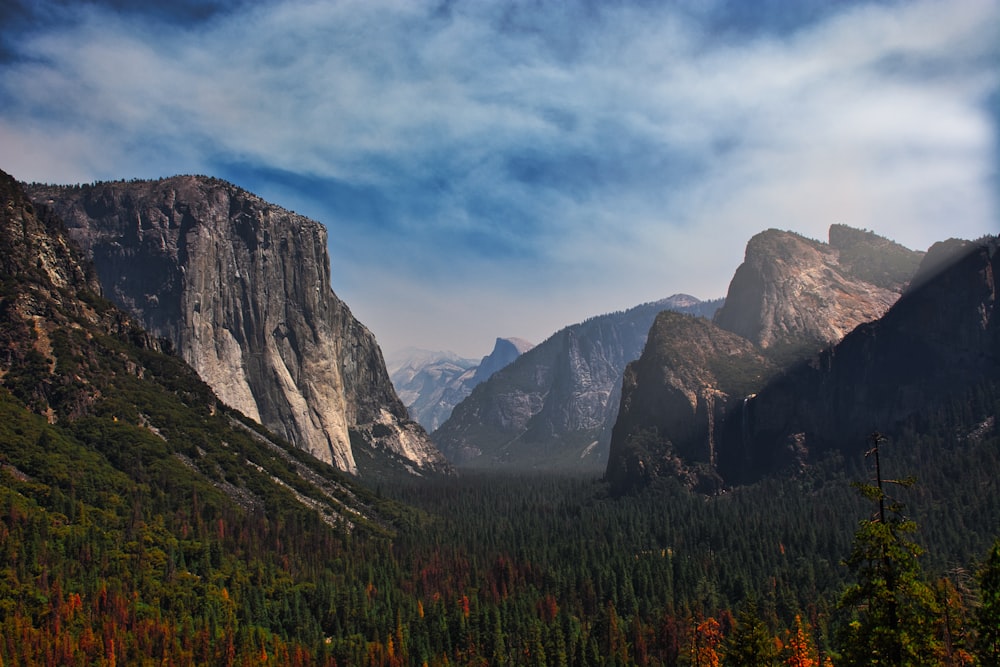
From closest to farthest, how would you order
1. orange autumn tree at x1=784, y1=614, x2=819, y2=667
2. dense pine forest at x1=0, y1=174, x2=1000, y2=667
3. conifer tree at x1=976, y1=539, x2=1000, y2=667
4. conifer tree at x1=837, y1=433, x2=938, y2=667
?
conifer tree at x1=837, y1=433, x2=938, y2=667 < conifer tree at x1=976, y1=539, x2=1000, y2=667 < orange autumn tree at x1=784, y1=614, x2=819, y2=667 < dense pine forest at x1=0, y1=174, x2=1000, y2=667

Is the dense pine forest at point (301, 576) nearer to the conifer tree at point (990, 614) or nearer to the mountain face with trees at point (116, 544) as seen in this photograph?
the mountain face with trees at point (116, 544)

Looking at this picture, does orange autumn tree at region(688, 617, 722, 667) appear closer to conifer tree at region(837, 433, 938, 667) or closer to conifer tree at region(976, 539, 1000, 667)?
conifer tree at region(976, 539, 1000, 667)

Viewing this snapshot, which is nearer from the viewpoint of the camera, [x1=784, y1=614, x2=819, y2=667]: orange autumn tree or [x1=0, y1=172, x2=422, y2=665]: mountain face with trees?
[x1=784, y1=614, x2=819, y2=667]: orange autumn tree

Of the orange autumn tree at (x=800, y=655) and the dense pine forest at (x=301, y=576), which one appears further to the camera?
the dense pine forest at (x=301, y=576)

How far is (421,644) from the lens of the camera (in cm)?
12306

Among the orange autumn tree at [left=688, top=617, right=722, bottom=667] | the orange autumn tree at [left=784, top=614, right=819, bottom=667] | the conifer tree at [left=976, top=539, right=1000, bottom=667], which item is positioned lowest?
the orange autumn tree at [left=688, top=617, right=722, bottom=667]

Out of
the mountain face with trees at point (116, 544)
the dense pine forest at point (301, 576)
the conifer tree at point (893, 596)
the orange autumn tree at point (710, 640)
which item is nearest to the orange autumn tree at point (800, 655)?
the dense pine forest at point (301, 576)

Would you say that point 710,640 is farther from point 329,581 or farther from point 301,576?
point 301,576

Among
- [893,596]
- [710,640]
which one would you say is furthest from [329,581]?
→ [893,596]

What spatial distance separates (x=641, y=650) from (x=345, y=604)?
53.0m

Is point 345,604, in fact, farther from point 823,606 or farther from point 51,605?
point 823,606

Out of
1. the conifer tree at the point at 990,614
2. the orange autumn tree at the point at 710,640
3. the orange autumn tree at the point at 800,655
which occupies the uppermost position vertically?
the conifer tree at the point at 990,614

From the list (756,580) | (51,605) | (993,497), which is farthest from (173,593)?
(993,497)

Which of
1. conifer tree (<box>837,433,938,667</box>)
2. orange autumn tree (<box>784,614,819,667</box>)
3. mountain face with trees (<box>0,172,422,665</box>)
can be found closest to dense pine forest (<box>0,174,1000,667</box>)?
orange autumn tree (<box>784,614,819,667</box>)
